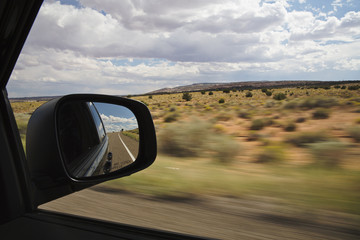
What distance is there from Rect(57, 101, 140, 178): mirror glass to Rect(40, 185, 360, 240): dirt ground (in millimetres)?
590

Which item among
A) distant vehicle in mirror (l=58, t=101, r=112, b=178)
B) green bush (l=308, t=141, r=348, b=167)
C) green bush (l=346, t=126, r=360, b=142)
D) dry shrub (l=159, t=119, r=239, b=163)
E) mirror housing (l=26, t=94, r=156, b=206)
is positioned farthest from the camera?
green bush (l=346, t=126, r=360, b=142)

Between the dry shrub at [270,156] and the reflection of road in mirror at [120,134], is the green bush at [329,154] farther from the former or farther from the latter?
the reflection of road in mirror at [120,134]

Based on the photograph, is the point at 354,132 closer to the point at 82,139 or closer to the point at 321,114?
the point at 321,114

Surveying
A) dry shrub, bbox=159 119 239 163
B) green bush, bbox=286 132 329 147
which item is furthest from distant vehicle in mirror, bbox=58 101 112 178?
green bush, bbox=286 132 329 147

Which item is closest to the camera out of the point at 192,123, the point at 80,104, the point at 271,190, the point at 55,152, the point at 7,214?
the point at 55,152

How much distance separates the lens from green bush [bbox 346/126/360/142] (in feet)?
29.0

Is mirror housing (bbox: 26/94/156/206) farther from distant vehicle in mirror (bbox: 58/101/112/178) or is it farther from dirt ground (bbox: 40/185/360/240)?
dirt ground (bbox: 40/185/360/240)

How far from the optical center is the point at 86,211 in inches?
118

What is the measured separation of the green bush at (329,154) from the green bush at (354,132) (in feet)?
6.09

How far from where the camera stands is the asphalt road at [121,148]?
2.48 m

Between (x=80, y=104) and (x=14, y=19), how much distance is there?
0.83 metres

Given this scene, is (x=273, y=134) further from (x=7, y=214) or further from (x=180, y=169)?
(x=7, y=214)

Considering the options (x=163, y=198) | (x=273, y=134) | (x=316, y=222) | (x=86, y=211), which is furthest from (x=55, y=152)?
(x=273, y=134)

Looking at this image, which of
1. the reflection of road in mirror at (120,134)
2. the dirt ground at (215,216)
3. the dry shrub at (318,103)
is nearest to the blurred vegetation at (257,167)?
the dirt ground at (215,216)
